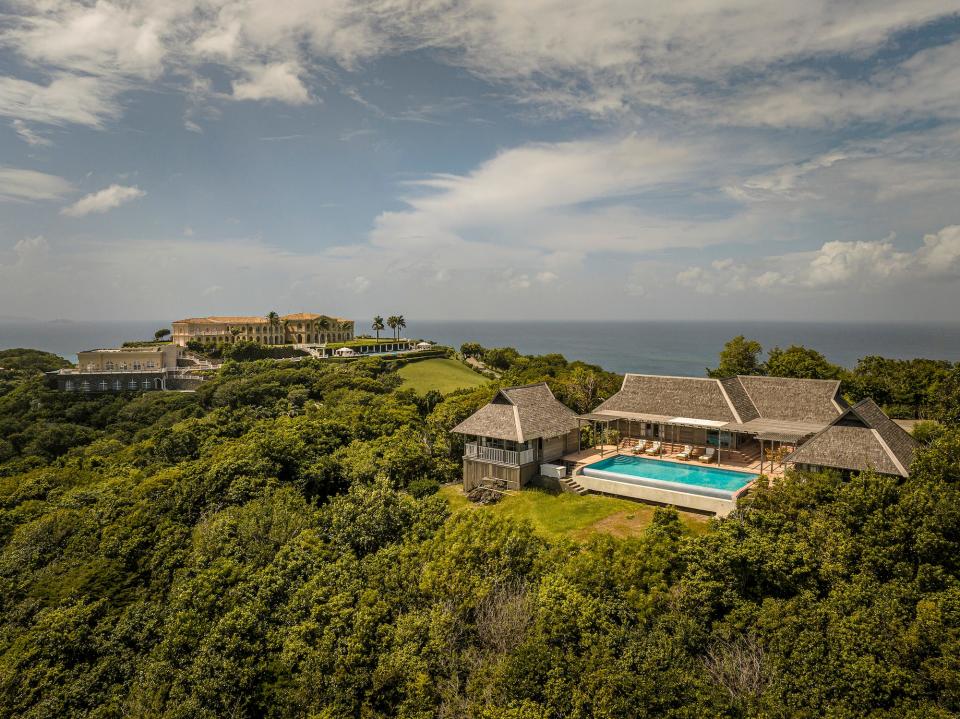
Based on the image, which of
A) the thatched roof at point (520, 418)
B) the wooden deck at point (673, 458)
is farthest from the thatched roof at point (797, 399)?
the thatched roof at point (520, 418)

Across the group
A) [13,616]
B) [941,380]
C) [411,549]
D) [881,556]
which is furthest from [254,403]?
[941,380]

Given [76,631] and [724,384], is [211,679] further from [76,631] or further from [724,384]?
[724,384]

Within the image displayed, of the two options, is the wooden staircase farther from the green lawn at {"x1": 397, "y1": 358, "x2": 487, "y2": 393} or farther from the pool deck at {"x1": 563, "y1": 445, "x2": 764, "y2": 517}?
the green lawn at {"x1": 397, "y1": 358, "x2": 487, "y2": 393}

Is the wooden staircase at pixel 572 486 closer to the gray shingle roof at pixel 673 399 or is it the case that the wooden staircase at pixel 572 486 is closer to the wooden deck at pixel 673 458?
the wooden deck at pixel 673 458

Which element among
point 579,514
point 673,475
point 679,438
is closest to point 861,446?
point 673,475

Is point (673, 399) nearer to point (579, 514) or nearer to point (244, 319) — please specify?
point (579, 514)

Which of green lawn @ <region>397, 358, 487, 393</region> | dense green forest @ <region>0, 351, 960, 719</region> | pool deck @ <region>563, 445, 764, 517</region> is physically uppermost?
green lawn @ <region>397, 358, 487, 393</region>

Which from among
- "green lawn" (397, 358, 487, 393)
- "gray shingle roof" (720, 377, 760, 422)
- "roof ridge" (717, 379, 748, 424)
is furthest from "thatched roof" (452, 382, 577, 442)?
"green lawn" (397, 358, 487, 393)
